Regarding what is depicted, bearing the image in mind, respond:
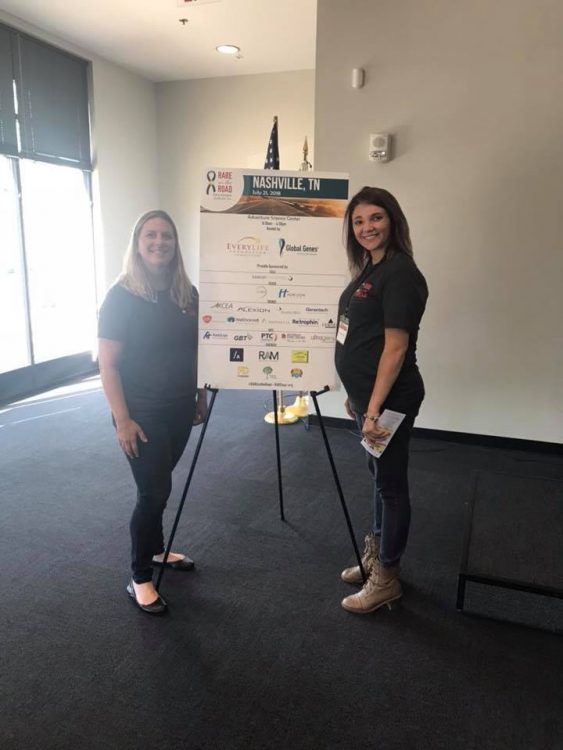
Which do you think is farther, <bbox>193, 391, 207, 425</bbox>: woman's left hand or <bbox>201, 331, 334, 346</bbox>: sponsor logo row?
<bbox>193, 391, 207, 425</bbox>: woman's left hand

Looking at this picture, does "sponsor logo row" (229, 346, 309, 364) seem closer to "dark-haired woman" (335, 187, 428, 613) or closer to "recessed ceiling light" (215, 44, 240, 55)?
"dark-haired woman" (335, 187, 428, 613)

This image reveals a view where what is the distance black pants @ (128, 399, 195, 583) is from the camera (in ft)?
6.82

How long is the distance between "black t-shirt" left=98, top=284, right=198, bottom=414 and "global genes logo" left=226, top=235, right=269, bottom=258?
0.30 m

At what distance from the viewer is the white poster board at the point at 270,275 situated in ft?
6.82

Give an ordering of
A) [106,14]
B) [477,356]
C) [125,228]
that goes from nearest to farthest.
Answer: [477,356]
[106,14]
[125,228]

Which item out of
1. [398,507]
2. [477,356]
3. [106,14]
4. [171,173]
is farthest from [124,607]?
[171,173]

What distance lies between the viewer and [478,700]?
176 cm

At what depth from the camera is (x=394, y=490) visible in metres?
2.10

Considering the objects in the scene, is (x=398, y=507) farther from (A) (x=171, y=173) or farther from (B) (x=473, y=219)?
(A) (x=171, y=173)

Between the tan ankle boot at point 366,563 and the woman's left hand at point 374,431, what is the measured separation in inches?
24.9

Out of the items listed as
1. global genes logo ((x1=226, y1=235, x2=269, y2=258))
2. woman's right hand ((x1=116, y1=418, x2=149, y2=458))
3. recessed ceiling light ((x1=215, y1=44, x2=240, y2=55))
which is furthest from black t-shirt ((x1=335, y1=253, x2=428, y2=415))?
recessed ceiling light ((x1=215, y1=44, x2=240, y2=55))

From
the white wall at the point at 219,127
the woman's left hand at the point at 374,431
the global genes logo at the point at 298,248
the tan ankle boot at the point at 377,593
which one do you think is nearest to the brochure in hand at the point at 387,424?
the woman's left hand at the point at 374,431

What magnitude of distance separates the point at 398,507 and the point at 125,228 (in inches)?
199

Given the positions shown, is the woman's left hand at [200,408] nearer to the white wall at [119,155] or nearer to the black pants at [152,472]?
the black pants at [152,472]
